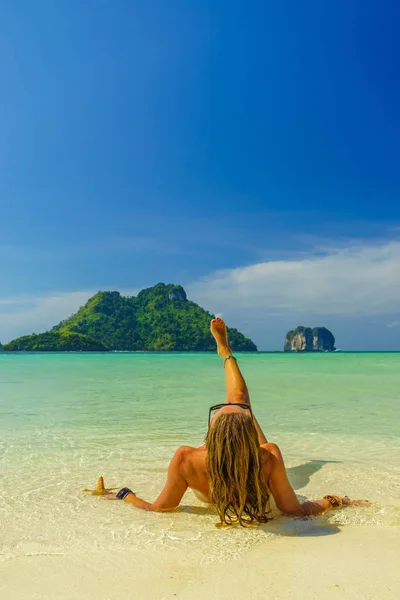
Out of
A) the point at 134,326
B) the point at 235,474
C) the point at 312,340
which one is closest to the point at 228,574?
the point at 235,474

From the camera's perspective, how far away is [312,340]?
184625mm

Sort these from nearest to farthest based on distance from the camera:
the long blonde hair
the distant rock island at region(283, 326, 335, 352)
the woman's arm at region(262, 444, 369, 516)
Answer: the long blonde hair
the woman's arm at region(262, 444, 369, 516)
the distant rock island at region(283, 326, 335, 352)

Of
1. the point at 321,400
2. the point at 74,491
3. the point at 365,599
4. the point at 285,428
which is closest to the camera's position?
the point at 365,599

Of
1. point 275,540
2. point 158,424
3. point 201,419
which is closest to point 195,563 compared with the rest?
point 275,540

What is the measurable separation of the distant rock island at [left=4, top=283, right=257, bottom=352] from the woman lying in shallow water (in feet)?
379

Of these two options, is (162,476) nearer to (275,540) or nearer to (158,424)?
(275,540)

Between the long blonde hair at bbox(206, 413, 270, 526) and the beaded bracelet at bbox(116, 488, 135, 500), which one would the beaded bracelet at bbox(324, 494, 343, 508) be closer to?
the long blonde hair at bbox(206, 413, 270, 526)

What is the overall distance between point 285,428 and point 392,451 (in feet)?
7.45

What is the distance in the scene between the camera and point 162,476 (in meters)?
5.16

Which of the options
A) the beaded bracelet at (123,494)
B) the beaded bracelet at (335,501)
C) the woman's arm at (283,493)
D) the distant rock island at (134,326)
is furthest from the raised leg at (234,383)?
the distant rock island at (134,326)

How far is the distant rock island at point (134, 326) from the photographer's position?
121 meters

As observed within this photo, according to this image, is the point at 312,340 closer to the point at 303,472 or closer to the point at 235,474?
the point at 303,472

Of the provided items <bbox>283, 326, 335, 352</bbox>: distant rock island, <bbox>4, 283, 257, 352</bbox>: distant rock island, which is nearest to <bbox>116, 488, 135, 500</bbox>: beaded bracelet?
<bbox>4, 283, 257, 352</bbox>: distant rock island

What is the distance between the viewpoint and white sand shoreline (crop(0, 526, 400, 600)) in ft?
8.00
